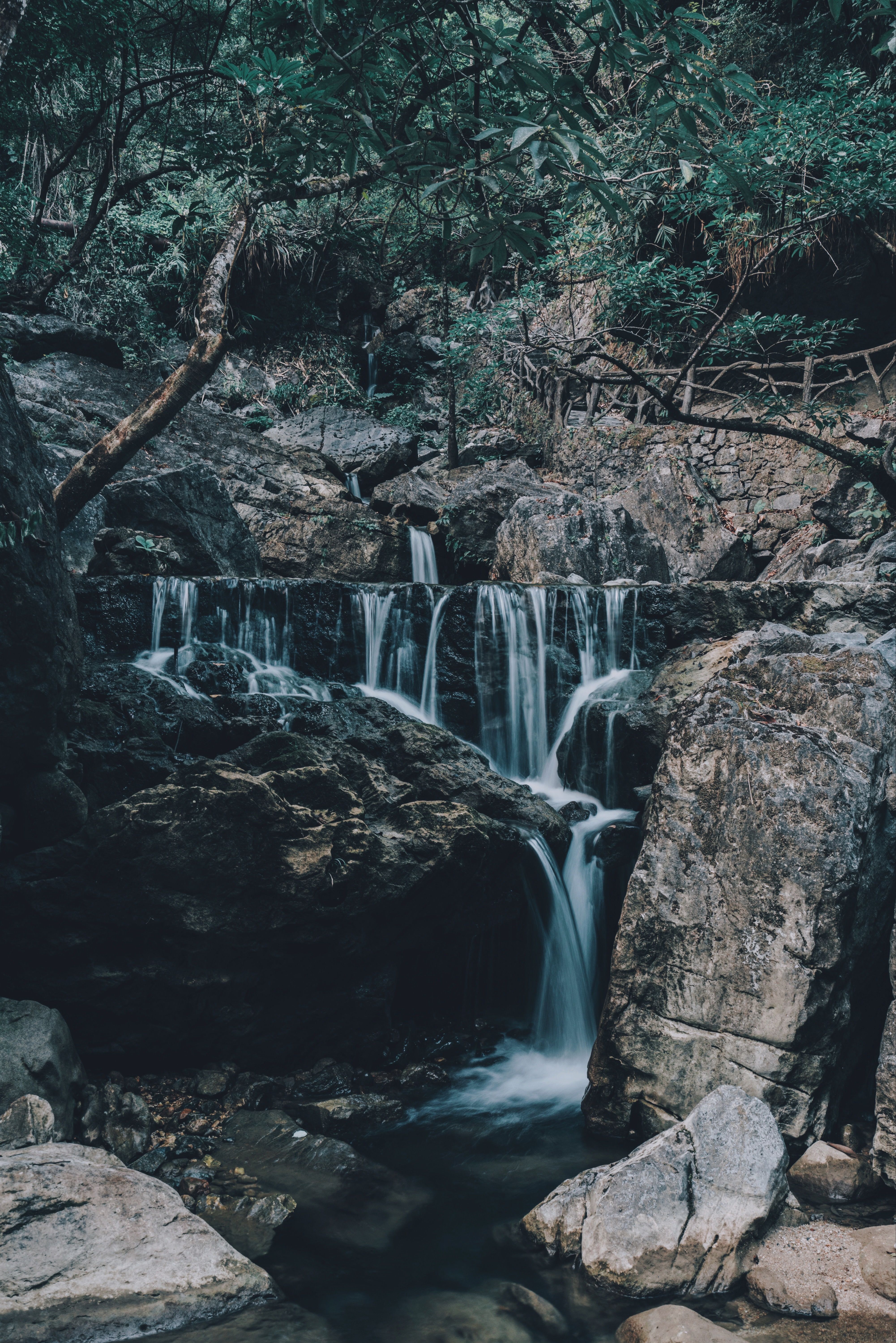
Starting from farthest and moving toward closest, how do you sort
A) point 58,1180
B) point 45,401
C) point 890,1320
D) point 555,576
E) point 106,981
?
point 45,401 → point 555,576 → point 106,981 → point 58,1180 → point 890,1320

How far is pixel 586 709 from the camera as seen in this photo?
26.1 feet

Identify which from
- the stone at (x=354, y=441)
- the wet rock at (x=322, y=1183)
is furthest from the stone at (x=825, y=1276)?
the stone at (x=354, y=441)

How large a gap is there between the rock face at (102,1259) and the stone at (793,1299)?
1.85 m

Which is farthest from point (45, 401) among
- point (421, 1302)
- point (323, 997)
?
point (421, 1302)

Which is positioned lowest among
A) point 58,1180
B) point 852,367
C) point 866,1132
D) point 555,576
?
point 866,1132

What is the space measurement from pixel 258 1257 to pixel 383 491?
11409mm

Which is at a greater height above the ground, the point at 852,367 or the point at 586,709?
the point at 852,367

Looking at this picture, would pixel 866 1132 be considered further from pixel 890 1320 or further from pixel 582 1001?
pixel 582 1001

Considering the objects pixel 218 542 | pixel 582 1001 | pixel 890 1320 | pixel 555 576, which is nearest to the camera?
pixel 890 1320

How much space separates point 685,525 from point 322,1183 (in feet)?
38.4

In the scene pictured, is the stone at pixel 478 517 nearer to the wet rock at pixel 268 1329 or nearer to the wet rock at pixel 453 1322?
the wet rock at pixel 453 1322

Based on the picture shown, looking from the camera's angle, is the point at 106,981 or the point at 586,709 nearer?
the point at 106,981

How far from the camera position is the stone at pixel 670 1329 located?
2672 mm

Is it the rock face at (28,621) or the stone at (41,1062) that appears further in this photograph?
the rock face at (28,621)
